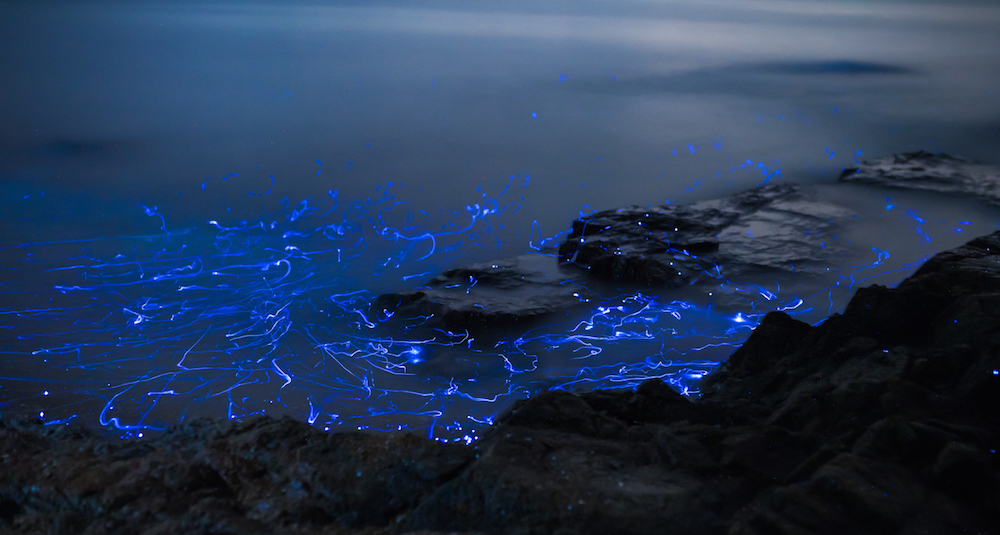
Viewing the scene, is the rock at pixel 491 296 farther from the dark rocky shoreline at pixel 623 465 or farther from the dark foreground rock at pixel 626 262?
the dark rocky shoreline at pixel 623 465

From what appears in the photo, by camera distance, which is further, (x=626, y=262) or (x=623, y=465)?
(x=626, y=262)

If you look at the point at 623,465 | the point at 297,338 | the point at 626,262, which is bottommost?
the point at 297,338

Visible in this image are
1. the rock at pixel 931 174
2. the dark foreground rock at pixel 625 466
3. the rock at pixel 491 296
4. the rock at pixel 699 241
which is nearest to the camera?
the dark foreground rock at pixel 625 466

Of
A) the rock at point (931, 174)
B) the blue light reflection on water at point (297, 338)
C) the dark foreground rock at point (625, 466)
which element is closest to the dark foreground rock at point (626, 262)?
the blue light reflection on water at point (297, 338)

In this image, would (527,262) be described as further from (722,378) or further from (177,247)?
(177,247)

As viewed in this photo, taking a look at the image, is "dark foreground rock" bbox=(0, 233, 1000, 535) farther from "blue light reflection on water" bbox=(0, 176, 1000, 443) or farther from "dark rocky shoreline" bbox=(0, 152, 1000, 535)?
"blue light reflection on water" bbox=(0, 176, 1000, 443)

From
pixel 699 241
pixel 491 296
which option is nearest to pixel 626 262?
pixel 699 241

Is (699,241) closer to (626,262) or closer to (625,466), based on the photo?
(626,262)
